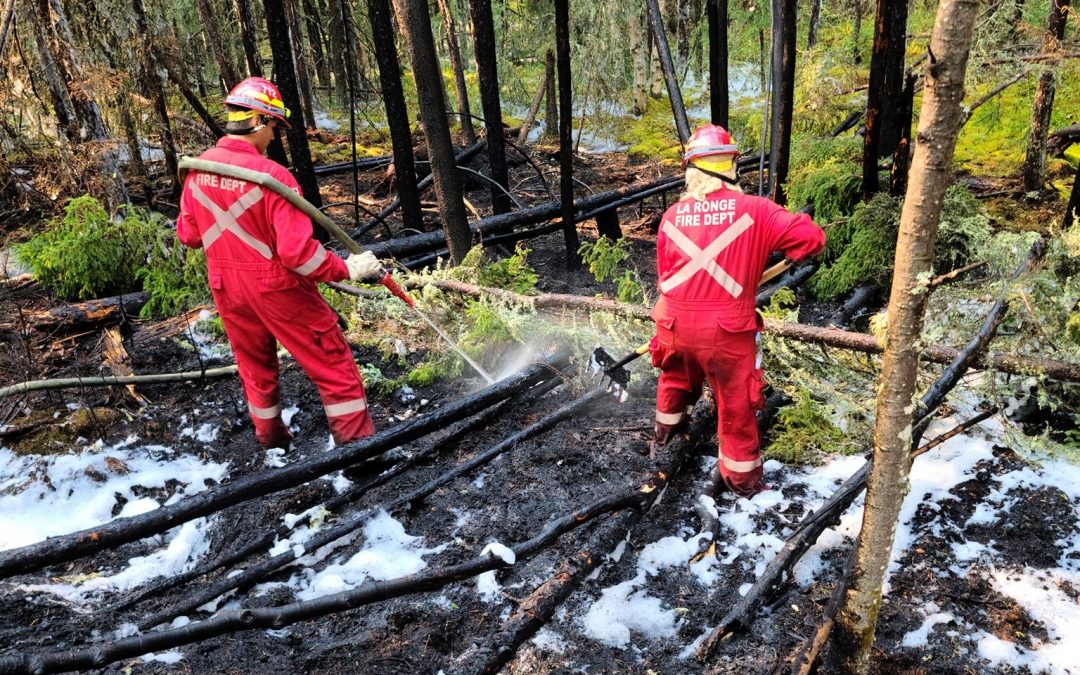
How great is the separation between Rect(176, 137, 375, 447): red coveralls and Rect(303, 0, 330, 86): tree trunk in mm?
8409

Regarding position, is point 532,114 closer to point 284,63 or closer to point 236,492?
point 284,63

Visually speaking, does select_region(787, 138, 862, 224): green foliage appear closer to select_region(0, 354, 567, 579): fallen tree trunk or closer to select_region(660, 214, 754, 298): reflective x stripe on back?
select_region(660, 214, 754, 298): reflective x stripe on back

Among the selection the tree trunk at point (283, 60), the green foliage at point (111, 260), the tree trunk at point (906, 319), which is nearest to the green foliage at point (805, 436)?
the tree trunk at point (906, 319)

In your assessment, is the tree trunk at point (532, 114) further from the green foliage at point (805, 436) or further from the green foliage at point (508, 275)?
the green foliage at point (805, 436)

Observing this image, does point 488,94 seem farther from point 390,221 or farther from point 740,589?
point 740,589

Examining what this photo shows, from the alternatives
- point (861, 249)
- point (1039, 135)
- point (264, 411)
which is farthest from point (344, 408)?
point (1039, 135)

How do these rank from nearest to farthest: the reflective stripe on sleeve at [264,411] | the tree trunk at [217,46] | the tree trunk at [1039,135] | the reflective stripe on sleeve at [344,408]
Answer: the reflective stripe on sleeve at [344,408]
the reflective stripe on sleeve at [264,411]
the tree trunk at [1039,135]
the tree trunk at [217,46]

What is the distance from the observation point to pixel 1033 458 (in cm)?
351

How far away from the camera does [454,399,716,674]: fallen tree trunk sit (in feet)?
9.29

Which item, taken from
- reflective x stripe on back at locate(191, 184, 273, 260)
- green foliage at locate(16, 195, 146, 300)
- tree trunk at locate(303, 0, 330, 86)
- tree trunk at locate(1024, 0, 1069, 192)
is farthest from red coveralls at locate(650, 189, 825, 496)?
tree trunk at locate(303, 0, 330, 86)

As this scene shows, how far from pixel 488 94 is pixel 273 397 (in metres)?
5.97

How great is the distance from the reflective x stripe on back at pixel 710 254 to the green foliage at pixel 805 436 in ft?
3.97

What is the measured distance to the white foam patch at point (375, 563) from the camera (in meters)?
3.49

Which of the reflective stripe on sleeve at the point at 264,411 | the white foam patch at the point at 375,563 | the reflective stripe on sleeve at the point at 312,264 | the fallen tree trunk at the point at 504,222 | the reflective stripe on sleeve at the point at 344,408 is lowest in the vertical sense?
the white foam patch at the point at 375,563
